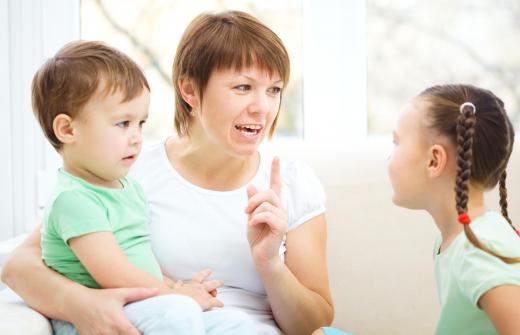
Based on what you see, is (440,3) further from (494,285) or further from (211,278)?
(494,285)

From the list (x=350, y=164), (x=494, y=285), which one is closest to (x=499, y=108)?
(x=494, y=285)

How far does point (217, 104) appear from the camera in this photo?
1.80 metres

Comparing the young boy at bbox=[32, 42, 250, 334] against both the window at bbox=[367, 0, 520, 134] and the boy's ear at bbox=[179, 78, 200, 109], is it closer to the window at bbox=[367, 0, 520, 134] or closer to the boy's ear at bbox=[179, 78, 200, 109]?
the boy's ear at bbox=[179, 78, 200, 109]

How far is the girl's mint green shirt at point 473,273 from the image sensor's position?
1.36 meters

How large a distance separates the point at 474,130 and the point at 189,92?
29.1 inches

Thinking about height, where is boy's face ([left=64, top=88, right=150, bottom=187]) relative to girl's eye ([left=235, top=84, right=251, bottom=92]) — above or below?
below

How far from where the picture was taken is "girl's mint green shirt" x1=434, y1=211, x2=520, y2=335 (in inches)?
53.7

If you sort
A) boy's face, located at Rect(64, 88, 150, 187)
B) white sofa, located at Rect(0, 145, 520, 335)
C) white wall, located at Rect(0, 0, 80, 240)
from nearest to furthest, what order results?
boy's face, located at Rect(64, 88, 150, 187) < white sofa, located at Rect(0, 145, 520, 335) < white wall, located at Rect(0, 0, 80, 240)

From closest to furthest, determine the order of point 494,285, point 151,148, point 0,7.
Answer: point 494,285
point 151,148
point 0,7

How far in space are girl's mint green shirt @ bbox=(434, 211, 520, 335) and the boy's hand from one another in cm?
49

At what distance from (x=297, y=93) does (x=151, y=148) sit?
1039 millimetres

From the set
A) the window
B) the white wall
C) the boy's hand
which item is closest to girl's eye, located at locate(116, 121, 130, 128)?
the boy's hand

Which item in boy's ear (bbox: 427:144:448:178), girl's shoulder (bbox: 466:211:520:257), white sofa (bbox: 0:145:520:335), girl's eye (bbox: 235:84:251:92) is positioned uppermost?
girl's eye (bbox: 235:84:251:92)

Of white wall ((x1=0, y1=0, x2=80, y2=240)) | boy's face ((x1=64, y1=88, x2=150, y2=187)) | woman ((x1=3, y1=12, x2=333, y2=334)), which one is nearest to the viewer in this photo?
boy's face ((x1=64, y1=88, x2=150, y2=187))
